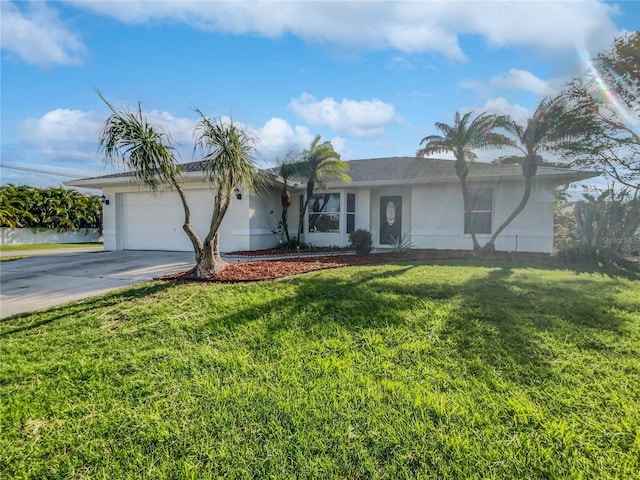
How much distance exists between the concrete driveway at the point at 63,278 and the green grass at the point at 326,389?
4.10ft

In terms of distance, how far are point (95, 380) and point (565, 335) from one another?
214 inches

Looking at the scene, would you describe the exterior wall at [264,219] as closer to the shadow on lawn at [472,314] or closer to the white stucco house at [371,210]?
the white stucco house at [371,210]

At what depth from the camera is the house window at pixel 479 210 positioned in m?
12.7

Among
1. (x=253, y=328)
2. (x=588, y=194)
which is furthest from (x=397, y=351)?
(x=588, y=194)

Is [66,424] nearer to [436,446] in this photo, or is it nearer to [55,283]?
[436,446]

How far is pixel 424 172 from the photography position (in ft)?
44.0

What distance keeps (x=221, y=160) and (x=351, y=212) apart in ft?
27.2

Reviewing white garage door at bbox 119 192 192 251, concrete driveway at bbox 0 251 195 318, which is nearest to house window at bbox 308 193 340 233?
white garage door at bbox 119 192 192 251

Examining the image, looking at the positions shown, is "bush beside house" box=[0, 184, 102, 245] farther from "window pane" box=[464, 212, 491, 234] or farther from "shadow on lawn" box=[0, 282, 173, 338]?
"window pane" box=[464, 212, 491, 234]

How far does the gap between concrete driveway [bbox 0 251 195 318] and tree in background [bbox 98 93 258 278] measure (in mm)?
2140

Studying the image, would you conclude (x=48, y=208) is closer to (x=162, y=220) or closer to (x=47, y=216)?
(x=47, y=216)

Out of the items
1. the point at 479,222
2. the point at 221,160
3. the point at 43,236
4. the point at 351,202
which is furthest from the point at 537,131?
the point at 43,236

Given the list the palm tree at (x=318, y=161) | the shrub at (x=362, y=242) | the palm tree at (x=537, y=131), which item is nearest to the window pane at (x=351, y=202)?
the palm tree at (x=318, y=161)

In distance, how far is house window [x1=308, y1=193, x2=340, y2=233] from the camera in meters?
14.3
